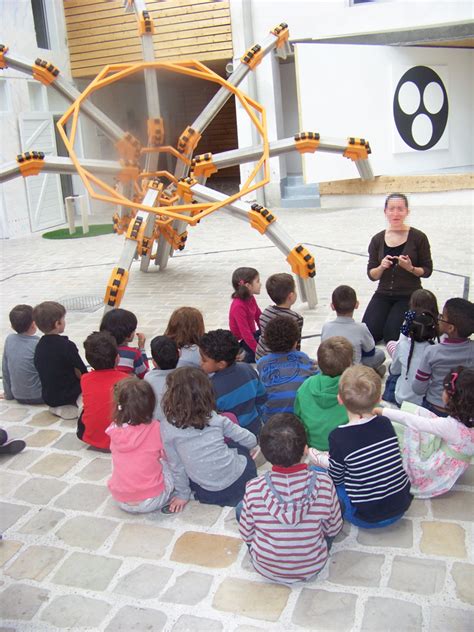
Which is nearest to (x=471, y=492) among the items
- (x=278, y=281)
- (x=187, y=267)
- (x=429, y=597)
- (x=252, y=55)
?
(x=429, y=597)

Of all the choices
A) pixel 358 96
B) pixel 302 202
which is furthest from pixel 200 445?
pixel 302 202

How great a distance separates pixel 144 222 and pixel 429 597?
176 inches

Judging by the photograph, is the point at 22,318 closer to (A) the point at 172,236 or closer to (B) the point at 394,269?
(B) the point at 394,269

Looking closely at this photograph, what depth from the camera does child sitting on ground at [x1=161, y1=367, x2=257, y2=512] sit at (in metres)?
2.98

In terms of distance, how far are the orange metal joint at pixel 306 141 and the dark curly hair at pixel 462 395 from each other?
12.5 ft

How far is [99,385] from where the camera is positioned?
3.70 meters

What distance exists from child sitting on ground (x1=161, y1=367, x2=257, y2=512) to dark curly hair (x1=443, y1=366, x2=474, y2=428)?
949 millimetres

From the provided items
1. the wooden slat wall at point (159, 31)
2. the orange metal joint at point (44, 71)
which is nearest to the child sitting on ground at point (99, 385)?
the orange metal joint at point (44, 71)

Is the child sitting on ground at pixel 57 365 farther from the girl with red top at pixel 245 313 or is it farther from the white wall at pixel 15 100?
the white wall at pixel 15 100

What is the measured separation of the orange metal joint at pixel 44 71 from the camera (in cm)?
641

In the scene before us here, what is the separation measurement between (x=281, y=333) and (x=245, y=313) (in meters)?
1.36

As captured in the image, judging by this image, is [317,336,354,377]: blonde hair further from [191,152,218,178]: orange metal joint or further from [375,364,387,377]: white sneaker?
[191,152,218,178]: orange metal joint

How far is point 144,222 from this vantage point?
6160 millimetres

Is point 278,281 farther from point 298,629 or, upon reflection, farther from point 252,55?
point 252,55
